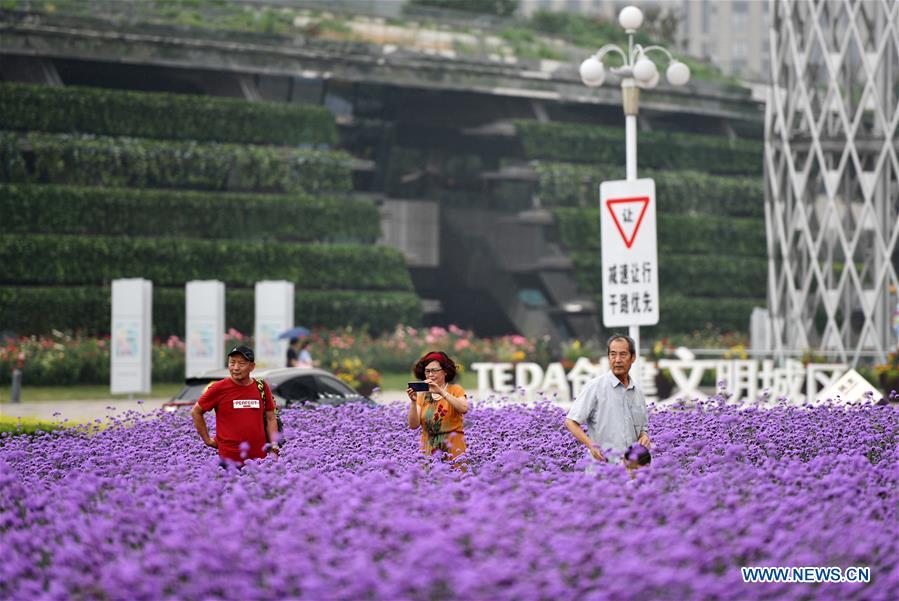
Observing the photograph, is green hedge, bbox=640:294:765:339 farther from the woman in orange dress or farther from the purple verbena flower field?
the purple verbena flower field

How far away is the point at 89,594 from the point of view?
7160 mm

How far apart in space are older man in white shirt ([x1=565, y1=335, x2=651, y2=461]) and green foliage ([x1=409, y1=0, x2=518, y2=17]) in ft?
204

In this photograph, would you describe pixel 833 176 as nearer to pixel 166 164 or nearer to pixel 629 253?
pixel 166 164

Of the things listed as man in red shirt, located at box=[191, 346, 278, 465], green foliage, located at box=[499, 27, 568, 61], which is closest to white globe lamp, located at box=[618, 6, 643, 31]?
man in red shirt, located at box=[191, 346, 278, 465]

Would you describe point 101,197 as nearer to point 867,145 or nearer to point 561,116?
point 561,116

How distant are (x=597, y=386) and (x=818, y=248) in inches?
1272

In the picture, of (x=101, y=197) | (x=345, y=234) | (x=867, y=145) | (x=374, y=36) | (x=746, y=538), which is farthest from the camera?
(x=374, y=36)

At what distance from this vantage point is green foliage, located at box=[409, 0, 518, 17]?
71688 mm

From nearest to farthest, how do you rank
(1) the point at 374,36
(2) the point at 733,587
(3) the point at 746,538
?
(2) the point at 733,587 < (3) the point at 746,538 < (1) the point at 374,36

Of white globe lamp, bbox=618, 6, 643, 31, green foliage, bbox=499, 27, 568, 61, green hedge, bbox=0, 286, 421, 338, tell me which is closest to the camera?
white globe lamp, bbox=618, 6, 643, 31

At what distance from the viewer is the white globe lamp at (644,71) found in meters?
21.4

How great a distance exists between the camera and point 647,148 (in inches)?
2158

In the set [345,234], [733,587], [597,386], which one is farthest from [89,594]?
[345,234]
